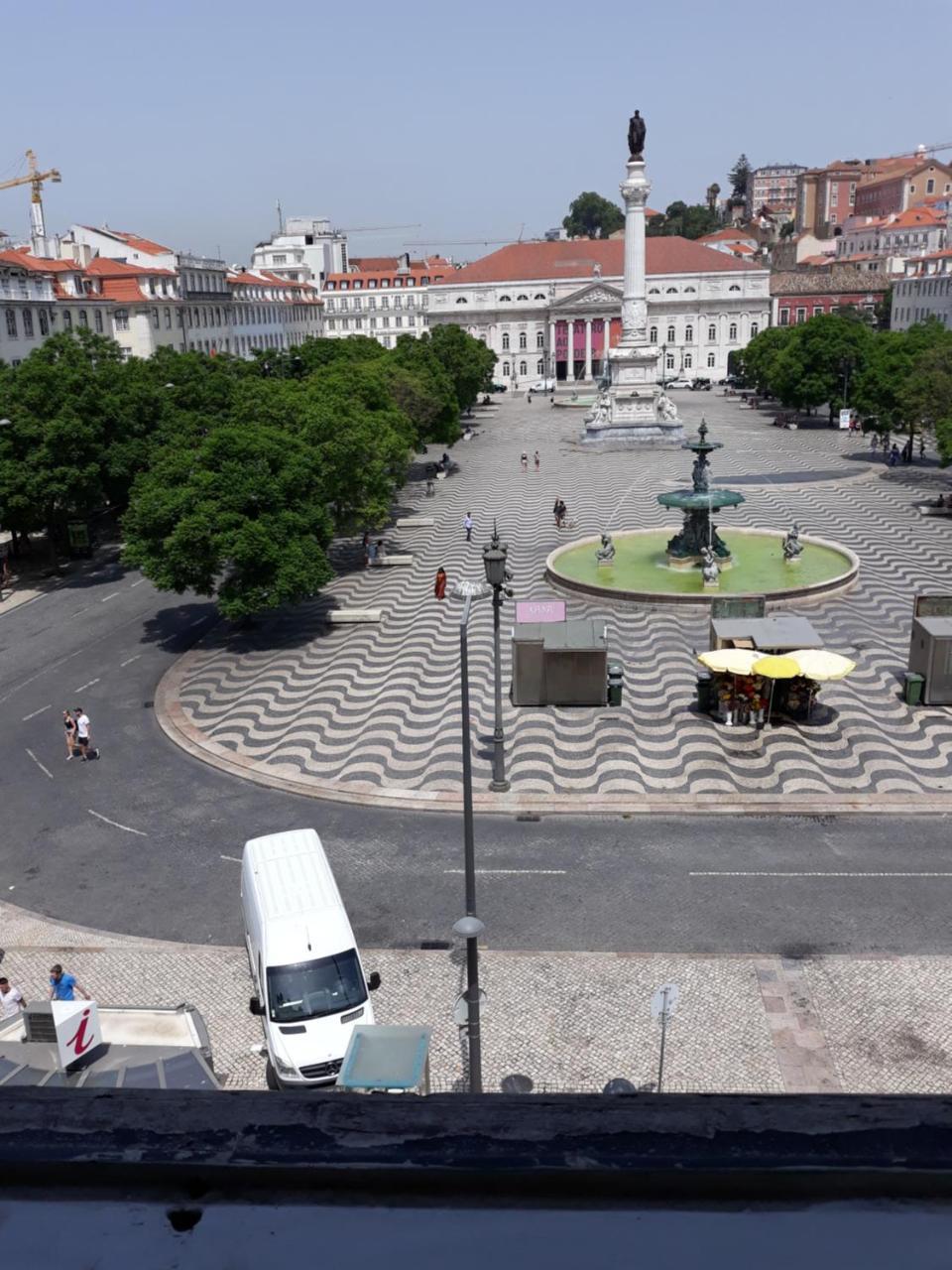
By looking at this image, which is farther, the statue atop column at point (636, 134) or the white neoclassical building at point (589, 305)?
the white neoclassical building at point (589, 305)

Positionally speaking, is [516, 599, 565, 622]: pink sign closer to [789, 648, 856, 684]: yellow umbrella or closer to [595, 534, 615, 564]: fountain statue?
[789, 648, 856, 684]: yellow umbrella

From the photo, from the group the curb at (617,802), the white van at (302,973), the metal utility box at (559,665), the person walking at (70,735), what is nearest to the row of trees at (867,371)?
the metal utility box at (559,665)

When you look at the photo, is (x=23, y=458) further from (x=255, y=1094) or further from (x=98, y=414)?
(x=255, y=1094)

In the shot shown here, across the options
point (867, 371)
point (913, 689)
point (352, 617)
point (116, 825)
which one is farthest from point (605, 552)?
point (867, 371)

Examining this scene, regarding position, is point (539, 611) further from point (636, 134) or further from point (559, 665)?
point (636, 134)

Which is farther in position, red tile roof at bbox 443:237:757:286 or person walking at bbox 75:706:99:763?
red tile roof at bbox 443:237:757:286

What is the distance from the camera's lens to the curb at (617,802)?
725 inches

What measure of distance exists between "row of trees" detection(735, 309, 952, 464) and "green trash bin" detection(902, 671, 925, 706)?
22118 millimetres

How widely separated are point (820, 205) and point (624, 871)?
159026 mm

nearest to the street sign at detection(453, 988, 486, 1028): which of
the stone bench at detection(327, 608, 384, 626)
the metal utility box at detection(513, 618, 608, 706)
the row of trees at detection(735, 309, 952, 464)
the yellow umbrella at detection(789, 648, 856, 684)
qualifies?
the yellow umbrella at detection(789, 648, 856, 684)

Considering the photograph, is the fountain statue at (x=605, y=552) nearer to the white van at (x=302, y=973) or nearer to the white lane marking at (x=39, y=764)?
the white lane marking at (x=39, y=764)

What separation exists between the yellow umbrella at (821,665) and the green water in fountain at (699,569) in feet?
30.9

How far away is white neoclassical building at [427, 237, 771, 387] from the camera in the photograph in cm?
11838

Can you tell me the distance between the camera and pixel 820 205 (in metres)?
154
